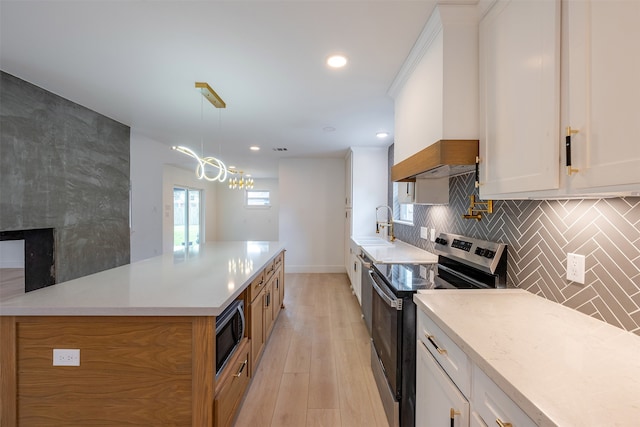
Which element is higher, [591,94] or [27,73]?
[27,73]

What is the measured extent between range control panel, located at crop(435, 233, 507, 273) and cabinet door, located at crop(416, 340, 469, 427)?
0.66 m

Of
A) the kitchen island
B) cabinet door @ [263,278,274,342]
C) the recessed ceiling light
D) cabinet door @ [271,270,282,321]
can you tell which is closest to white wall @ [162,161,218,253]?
cabinet door @ [271,270,282,321]

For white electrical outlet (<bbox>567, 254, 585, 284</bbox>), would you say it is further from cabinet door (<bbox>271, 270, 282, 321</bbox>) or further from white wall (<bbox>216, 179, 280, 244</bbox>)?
white wall (<bbox>216, 179, 280, 244</bbox>)

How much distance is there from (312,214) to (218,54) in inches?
168

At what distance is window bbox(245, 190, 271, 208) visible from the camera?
9503 mm

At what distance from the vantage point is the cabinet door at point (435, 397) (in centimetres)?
104

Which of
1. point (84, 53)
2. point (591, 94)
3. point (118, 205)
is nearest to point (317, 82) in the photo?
point (84, 53)

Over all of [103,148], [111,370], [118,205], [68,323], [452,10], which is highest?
[452,10]

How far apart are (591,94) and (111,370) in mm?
2290

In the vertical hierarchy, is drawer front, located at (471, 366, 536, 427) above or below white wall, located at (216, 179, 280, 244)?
below

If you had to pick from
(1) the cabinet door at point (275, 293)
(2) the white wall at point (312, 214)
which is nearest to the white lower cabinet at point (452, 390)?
(1) the cabinet door at point (275, 293)

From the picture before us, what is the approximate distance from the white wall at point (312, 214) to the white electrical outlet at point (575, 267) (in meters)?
4.80

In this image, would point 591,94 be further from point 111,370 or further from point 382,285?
point 111,370

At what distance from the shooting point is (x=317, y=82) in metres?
2.34
